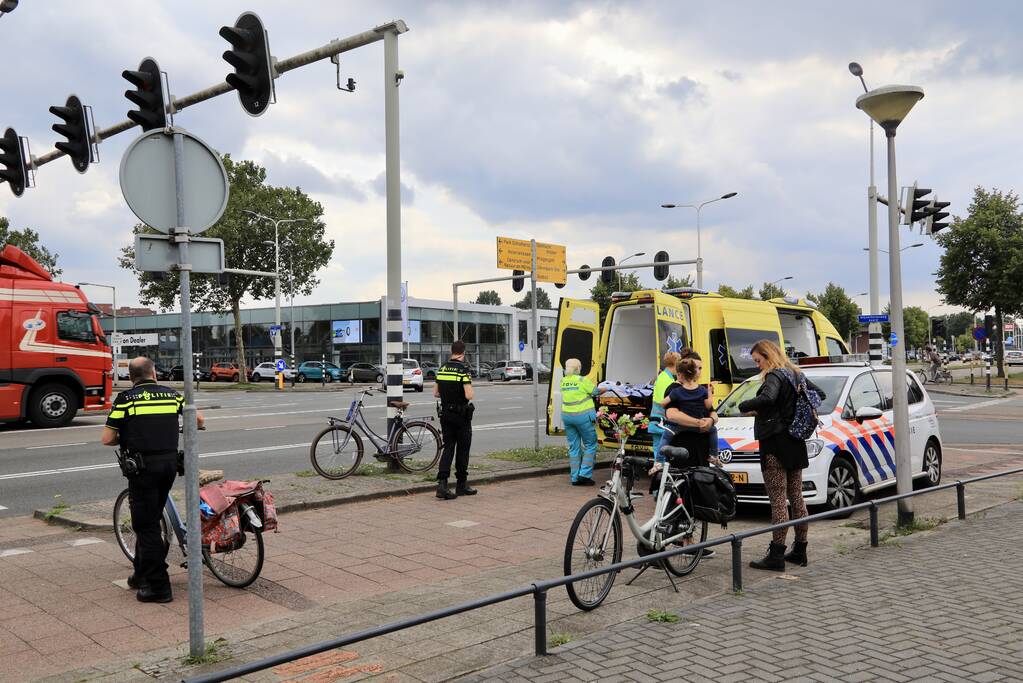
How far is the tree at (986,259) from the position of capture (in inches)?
1539

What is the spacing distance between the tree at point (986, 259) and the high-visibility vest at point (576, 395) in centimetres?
3557

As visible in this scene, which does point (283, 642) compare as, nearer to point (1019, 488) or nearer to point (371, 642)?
point (371, 642)

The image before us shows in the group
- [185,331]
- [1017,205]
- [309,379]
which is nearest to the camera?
[185,331]

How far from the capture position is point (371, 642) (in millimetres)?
4695

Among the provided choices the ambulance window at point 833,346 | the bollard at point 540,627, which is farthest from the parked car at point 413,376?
the bollard at point 540,627

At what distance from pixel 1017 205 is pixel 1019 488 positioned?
122ft

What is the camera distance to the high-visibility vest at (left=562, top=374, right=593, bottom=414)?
34.5 feet

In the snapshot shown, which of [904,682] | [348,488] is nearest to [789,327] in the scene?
[348,488]

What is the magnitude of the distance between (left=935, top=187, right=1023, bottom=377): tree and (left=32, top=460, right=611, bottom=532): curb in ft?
114

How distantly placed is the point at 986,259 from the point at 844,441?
37.3 m

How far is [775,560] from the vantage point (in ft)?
20.6

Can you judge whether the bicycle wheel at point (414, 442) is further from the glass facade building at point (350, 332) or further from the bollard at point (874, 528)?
the glass facade building at point (350, 332)

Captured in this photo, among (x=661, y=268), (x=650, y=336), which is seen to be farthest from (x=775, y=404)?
(x=661, y=268)

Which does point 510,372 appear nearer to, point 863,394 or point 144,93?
point 863,394
